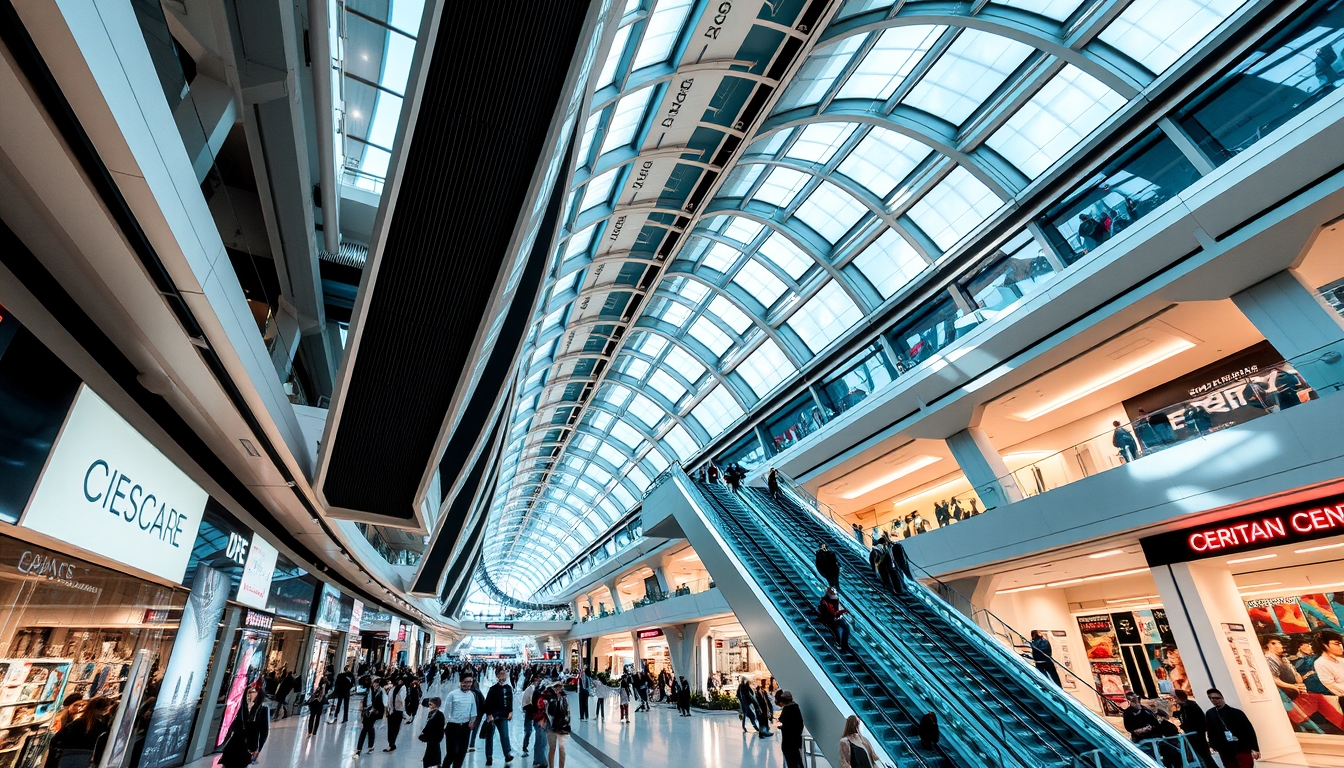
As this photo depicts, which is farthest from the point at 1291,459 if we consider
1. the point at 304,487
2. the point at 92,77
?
the point at 304,487

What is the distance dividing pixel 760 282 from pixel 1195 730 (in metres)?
18.4

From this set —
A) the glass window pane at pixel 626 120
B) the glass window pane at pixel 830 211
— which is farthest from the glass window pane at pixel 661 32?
the glass window pane at pixel 830 211

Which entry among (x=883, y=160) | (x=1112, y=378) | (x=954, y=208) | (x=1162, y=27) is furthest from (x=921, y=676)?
(x=883, y=160)

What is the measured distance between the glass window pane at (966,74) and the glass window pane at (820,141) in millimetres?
2033

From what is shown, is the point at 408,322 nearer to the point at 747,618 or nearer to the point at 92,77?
the point at 92,77

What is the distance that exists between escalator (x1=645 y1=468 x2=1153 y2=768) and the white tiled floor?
9.87ft

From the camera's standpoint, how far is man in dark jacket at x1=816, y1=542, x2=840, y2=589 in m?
10.7

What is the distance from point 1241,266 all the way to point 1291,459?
381 cm

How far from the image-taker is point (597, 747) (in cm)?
1233

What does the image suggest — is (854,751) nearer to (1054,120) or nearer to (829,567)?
(829,567)

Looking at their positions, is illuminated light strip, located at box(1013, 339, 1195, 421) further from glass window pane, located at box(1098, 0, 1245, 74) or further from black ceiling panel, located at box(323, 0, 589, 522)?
black ceiling panel, located at box(323, 0, 589, 522)

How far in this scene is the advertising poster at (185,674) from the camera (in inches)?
345

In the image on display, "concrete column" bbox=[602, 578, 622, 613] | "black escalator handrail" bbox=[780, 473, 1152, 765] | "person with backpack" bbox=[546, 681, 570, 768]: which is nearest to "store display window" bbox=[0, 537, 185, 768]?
"person with backpack" bbox=[546, 681, 570, 768]

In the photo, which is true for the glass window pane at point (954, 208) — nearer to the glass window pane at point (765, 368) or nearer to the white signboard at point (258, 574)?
the glass window pane at point (765, 368)
